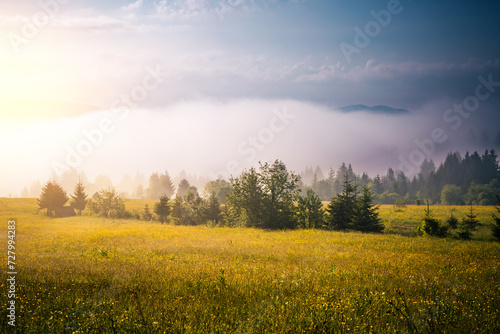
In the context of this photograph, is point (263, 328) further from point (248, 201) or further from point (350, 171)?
point (350, 171)

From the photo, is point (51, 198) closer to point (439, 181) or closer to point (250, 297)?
point (250, 297)

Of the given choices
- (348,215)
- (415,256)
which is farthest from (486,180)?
(415,256)

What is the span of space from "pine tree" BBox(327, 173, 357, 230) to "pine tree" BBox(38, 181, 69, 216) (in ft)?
124

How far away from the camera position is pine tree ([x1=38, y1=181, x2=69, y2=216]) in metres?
36.7

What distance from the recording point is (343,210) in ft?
118

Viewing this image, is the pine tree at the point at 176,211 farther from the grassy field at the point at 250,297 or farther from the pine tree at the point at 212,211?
the grassy field at the point at 250,297

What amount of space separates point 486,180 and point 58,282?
192089mm

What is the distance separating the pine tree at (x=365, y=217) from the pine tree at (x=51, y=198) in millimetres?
40535

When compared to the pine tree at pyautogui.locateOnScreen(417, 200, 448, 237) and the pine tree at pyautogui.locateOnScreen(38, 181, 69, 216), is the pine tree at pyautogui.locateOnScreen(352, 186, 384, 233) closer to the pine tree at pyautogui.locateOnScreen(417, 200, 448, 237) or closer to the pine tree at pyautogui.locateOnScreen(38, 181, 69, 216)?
the pine tree at pyautogui.locateOnScreen(417, 200, 448, 237)

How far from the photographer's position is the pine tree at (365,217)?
3397 cm

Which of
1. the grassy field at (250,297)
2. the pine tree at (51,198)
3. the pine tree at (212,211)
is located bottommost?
the pine tree at (212,211)

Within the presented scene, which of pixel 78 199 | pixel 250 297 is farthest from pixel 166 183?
pixel 250 297

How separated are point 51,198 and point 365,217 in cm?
4305

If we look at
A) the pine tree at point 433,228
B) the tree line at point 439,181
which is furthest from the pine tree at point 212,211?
→ the tree line at point 439,181
